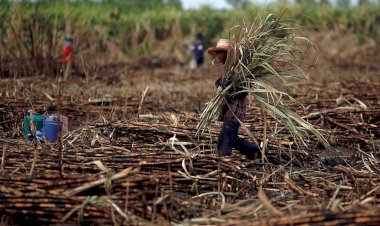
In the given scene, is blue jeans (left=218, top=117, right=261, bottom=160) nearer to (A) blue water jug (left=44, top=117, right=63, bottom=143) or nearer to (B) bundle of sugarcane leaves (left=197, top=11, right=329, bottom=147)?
(B) bundle of sugarcane leaves (left=197, top=11, right=329, bottom=147)

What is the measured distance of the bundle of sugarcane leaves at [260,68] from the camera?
189 inches

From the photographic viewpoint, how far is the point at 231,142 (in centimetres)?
489

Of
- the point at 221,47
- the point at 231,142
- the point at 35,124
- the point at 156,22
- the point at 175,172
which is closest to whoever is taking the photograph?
the point at 175,172

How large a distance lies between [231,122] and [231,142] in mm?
173

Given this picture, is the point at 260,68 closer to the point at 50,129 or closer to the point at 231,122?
the point at 231,122

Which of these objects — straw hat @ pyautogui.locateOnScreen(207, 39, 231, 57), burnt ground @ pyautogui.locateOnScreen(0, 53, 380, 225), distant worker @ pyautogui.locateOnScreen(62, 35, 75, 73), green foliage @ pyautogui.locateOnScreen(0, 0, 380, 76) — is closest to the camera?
burnt ground @ pyautogui.locateOnScreen(0, 53, 380, 225)

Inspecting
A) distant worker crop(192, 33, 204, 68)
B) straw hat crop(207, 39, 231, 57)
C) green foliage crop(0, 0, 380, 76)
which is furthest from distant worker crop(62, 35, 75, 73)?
straw hat crop(207, 39, 231, 57)

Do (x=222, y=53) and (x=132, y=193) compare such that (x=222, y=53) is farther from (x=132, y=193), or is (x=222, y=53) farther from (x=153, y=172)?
(x=132, y=193)

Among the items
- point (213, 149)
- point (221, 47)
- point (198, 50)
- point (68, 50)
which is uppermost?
point (221, 47)

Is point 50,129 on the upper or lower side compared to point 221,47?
lower

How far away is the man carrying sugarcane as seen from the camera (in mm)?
4879

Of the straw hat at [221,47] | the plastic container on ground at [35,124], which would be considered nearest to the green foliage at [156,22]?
the plastic container on ground at [35,124]

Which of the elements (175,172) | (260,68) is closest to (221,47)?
(260,68)

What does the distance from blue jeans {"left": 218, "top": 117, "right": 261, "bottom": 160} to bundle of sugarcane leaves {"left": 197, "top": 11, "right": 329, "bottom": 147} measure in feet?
0.51
